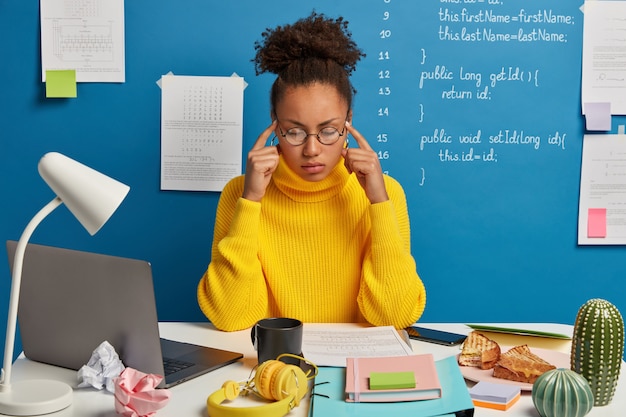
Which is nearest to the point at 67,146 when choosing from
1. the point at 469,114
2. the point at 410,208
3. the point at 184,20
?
the point at 184,20

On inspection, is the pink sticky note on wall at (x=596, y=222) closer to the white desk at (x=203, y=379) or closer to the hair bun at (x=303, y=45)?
the white desk at (x=203, y=379)

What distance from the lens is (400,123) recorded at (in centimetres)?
254

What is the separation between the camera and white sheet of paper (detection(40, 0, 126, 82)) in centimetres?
251

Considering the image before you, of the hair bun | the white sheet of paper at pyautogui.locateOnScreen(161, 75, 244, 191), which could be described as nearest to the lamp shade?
the hair bun

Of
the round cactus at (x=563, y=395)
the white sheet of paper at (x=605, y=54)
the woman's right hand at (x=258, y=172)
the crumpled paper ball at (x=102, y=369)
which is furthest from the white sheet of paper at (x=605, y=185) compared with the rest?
the crumpled paper ball at (x=102, y=369)

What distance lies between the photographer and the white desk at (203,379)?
1.17 metres

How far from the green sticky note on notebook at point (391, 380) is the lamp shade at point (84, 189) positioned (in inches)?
19.5

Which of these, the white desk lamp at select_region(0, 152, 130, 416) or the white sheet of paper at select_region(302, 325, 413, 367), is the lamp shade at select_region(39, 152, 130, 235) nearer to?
the white desk lamp at select_region(0, 152, 130, 416)

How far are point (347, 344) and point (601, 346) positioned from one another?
0.48m

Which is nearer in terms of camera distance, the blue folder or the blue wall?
the blue folder

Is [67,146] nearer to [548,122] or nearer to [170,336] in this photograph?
Answer: [170,336]

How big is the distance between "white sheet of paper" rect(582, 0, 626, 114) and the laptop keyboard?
1.77 meters

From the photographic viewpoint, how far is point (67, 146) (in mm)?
2549

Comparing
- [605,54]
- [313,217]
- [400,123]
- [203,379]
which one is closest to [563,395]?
[203,379]
